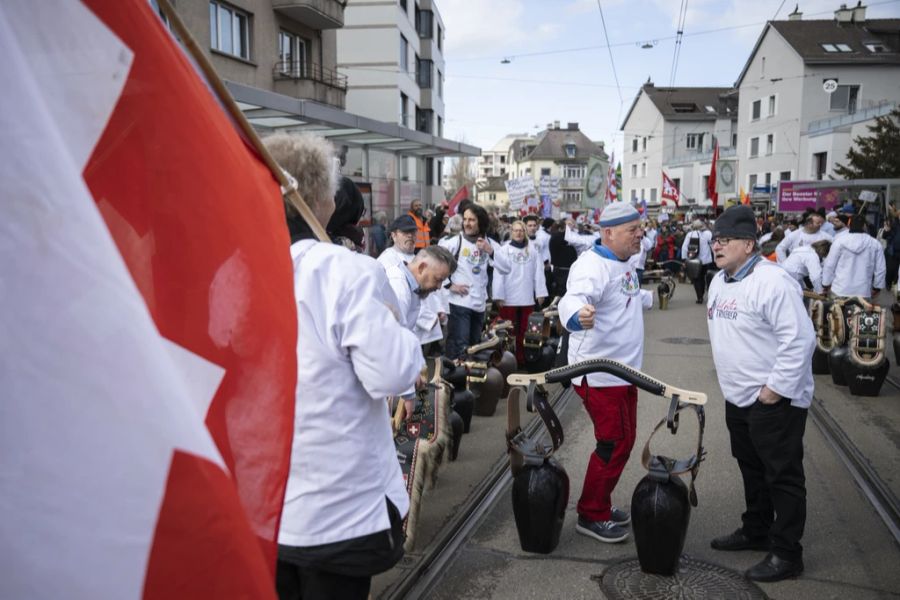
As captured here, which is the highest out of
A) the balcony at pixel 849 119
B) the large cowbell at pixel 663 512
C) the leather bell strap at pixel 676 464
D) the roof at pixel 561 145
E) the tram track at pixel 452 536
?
the roof at pixel 561 145

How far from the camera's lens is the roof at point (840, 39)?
4403cm

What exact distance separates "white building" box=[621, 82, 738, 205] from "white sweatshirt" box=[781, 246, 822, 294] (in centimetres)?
4764

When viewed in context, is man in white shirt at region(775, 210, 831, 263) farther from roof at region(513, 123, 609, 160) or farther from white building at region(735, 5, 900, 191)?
roof at region(513, 123, 609, 160)

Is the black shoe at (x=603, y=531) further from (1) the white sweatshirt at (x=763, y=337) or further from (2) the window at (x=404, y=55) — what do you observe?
(2) the window at (x=404, y=55)

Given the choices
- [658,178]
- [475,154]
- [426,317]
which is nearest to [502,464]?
[426,317]

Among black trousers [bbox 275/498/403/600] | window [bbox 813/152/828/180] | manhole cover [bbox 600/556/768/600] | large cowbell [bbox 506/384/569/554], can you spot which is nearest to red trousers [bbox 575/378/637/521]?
large cowbell [bbox 506/384/569/554]

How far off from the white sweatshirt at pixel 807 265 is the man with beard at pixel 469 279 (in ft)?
15.7

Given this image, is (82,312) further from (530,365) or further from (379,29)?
(379,29)

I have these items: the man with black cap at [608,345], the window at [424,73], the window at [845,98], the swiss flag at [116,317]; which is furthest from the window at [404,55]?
the swiss flag at [116,317]

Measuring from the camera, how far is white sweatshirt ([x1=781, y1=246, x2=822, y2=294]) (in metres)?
11.0

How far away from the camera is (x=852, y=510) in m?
5.27

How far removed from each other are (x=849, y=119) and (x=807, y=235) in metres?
28.3

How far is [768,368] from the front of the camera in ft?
14.0

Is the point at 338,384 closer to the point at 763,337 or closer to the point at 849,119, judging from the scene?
the point at 763,337
